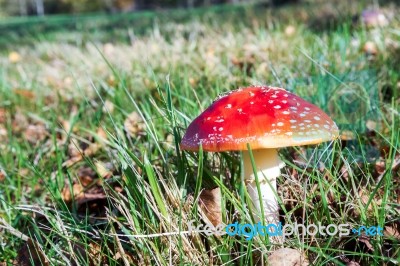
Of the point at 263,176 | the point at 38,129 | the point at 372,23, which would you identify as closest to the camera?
the point at 263,176

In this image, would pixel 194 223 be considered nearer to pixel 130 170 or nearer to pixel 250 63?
pixel 130 170

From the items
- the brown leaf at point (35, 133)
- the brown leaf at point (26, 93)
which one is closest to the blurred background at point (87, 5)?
the brown leaf at point (26, 93)

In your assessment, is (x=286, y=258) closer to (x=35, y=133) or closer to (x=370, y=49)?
(x=35, y=133)

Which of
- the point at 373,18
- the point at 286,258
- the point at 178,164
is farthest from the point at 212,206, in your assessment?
the point at 373,18

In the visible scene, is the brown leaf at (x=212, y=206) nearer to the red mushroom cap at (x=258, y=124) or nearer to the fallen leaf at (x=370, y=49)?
the red mushroom cap at (x=258, y=124)

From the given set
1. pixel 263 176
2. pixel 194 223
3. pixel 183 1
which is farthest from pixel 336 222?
pixel 183 1

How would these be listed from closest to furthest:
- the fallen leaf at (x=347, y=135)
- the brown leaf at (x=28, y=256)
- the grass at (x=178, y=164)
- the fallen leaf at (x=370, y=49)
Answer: the grass at (x=178, y=164)
the brown leaf at (x=28, y=256)
the fallen leaf at (x=347, y=135)
the fallen leaf at (x=370, y=49)
